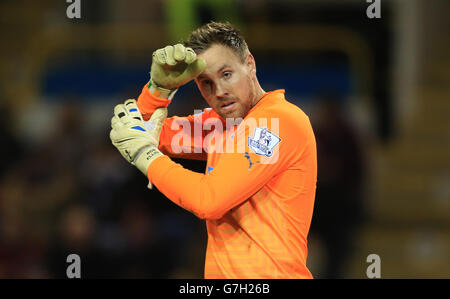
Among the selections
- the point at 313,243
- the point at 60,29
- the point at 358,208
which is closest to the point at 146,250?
the point at 313,243

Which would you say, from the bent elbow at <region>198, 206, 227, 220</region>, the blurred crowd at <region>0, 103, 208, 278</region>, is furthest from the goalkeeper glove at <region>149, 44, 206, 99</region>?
Answer: the blurred crowd at <region>0, 103, 208, 278</region>

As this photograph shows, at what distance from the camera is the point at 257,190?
290 centimetres

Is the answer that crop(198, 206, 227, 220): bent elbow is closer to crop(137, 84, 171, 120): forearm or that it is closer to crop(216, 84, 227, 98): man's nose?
crop(216, 84, 227, 98): man's nose

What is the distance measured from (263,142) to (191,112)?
9.43 ft

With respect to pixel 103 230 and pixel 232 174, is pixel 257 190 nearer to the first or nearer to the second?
pixel 232 174

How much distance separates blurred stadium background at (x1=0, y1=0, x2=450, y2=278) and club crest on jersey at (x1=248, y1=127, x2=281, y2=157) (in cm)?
218

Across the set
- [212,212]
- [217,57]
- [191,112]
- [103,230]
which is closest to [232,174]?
[212,212]

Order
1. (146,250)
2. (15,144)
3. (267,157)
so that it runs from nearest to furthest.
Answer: (267,157)
(146,250)
(15,144)

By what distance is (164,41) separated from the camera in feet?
28.5

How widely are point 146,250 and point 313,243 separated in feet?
5.42

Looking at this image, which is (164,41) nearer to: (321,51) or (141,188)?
(321,51)

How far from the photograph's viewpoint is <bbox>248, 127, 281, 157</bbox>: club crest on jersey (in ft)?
9.46

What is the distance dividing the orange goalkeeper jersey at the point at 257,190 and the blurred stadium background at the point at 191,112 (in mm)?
2045

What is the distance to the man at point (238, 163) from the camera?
2.85m
